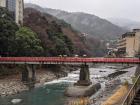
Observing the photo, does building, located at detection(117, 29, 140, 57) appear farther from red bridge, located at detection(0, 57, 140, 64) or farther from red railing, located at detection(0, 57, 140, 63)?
red railing, located at detection(0, 57, 140, 63)

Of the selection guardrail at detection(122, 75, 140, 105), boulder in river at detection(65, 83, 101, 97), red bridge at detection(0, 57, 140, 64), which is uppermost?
red bridge at detection(0, 57, 140, 64)

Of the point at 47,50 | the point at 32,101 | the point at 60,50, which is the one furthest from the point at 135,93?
the point at 60,50

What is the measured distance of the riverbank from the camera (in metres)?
61.6

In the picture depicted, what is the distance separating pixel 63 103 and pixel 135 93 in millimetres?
25408

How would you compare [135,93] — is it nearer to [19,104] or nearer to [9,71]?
[19,104]

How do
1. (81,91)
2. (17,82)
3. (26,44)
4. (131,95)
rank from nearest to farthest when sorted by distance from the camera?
(131,95) → (81,91) → (17,82) → (26,44)

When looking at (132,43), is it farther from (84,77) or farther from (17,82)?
(17,82)

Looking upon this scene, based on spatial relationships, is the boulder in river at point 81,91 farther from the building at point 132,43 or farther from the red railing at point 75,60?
the building at point 132,43

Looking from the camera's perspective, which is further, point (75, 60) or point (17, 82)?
point (17, 82)

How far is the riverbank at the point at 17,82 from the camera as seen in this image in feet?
202

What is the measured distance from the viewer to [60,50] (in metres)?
106

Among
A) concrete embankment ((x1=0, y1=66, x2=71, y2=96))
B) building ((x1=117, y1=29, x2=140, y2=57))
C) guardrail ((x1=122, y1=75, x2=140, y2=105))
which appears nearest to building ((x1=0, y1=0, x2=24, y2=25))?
concrete embankment ((x1=0, y1=66, x2=71, y2=96))

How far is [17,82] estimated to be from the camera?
69812 millimetres

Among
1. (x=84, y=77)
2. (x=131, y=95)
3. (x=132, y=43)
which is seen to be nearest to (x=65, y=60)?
(x=84, y=77)
